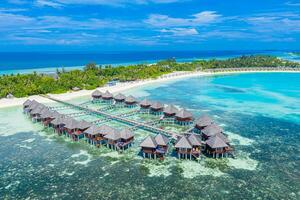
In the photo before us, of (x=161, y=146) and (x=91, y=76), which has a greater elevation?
(x=91, y=76)

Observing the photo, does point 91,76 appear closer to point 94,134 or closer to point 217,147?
point 94,134

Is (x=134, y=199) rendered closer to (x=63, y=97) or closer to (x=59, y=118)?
(x=59, y=118)

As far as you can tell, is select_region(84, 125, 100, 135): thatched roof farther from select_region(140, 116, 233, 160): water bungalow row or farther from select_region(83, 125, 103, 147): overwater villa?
select_region(140, 116, 233, 160): water bungalow row

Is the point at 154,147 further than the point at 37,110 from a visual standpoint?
No

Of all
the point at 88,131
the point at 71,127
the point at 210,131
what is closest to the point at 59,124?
the point at 71,127

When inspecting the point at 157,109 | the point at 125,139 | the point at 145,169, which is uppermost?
the point at 157,109

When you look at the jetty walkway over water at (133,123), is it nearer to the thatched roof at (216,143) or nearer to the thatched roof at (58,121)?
the thatched roof at (216,143)

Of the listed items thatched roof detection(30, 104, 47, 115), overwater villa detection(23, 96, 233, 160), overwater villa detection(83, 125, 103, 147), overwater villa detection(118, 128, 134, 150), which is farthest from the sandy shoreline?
overwater villa detection(118, 128, 134, 150)
